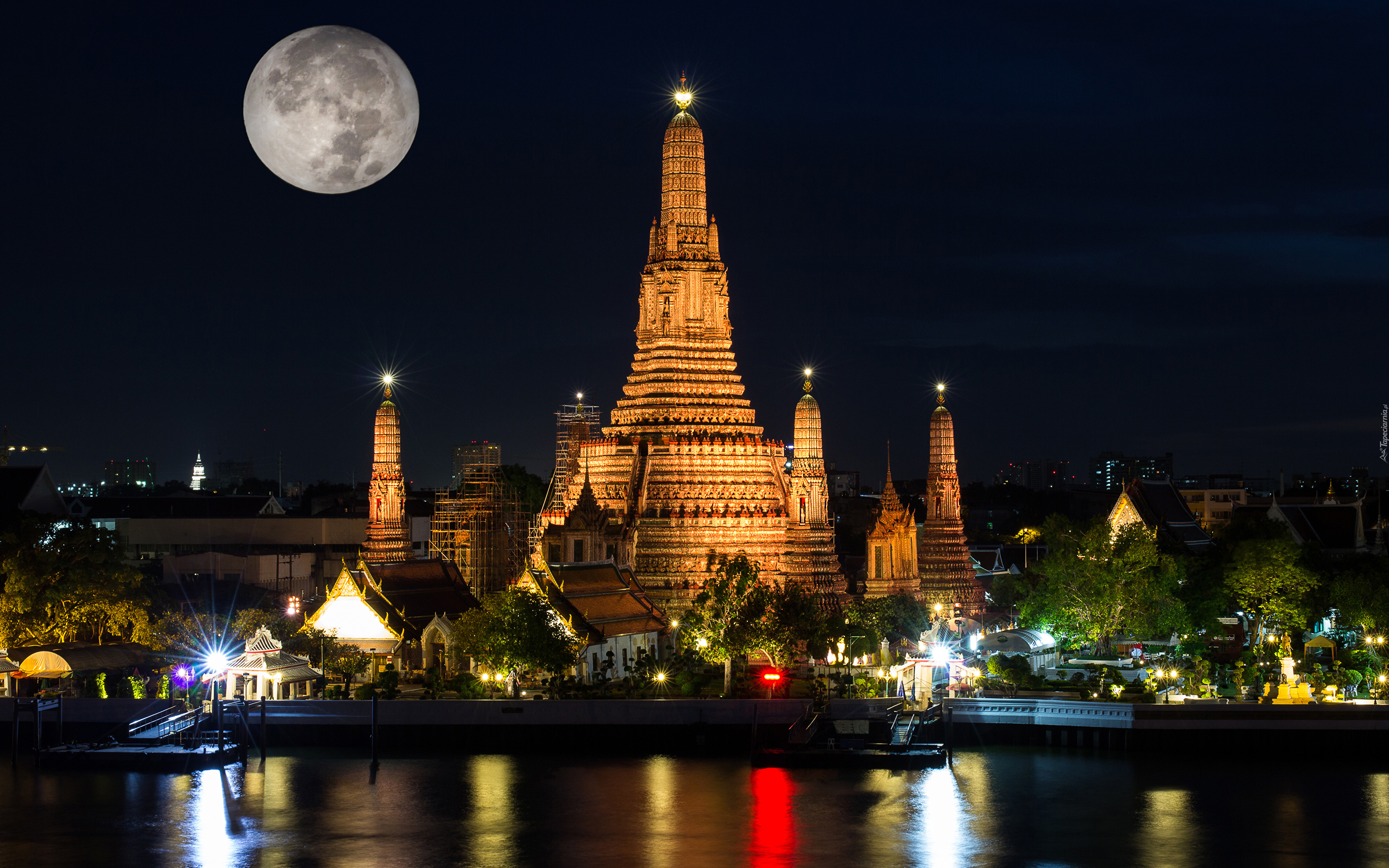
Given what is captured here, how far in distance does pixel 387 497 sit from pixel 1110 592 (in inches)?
1395

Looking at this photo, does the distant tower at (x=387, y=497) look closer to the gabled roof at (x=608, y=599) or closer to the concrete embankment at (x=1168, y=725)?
the gabled roof at (x=608, y=599)

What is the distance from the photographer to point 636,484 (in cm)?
8269

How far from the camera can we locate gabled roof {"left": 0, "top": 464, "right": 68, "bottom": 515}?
90812mm

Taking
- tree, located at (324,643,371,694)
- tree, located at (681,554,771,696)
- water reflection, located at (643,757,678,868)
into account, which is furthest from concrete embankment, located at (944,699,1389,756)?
tree, located at (324,643,371,694)

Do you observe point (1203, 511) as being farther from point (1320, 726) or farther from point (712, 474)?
point (1320, 726)

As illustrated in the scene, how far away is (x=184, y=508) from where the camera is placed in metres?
117

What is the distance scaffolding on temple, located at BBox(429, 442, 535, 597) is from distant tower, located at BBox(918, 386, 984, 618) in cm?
2066

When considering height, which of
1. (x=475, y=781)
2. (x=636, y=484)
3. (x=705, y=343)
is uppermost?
(x=705, y=343)

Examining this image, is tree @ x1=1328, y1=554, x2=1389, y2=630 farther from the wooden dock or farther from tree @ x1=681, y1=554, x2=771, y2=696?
the wooden dock

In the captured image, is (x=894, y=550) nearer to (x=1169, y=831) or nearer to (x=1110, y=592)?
(x=1110, y=592)

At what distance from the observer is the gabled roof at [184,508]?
380 ft

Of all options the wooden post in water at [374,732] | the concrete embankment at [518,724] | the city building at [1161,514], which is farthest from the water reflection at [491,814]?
the city building at [1161,514]

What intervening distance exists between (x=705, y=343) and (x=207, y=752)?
34063 mm

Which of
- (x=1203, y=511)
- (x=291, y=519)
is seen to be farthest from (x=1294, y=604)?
(x=1203, y=511)
